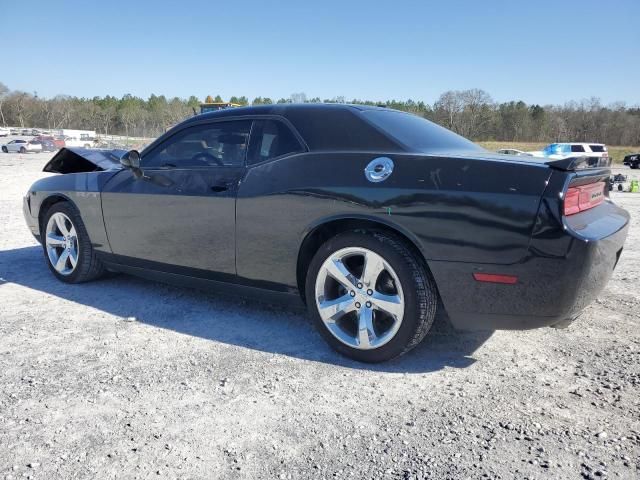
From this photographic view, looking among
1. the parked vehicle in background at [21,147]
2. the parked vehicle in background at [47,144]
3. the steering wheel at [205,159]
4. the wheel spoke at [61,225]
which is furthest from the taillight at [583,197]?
the parked vehicle in background at [47,144]

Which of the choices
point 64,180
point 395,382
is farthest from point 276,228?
point 64,180

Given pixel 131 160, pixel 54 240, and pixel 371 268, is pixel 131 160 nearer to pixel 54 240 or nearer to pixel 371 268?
pixel 54 240

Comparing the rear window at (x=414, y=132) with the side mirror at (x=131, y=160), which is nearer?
the rear window at (x=414, y=132)

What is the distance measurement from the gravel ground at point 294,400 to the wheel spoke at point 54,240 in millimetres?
Answer: 905

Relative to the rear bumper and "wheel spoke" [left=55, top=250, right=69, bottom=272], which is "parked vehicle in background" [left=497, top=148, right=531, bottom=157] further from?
"wheel spoke" [left=55, top=250, right=69, bottom=272]

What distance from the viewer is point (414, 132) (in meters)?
3.21

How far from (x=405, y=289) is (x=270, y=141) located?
1333mm

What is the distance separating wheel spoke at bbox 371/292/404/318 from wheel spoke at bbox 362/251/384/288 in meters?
0.07

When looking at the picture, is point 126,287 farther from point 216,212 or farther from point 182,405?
point 182,405

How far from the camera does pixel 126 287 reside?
14.5ft

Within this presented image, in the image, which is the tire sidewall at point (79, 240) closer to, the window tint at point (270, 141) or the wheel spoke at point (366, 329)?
the window tint at point (270, 141)

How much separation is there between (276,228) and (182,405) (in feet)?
3.84

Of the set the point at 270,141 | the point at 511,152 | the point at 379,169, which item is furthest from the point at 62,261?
the point at 511,152

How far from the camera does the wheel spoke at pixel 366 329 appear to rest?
2793 millimetres
